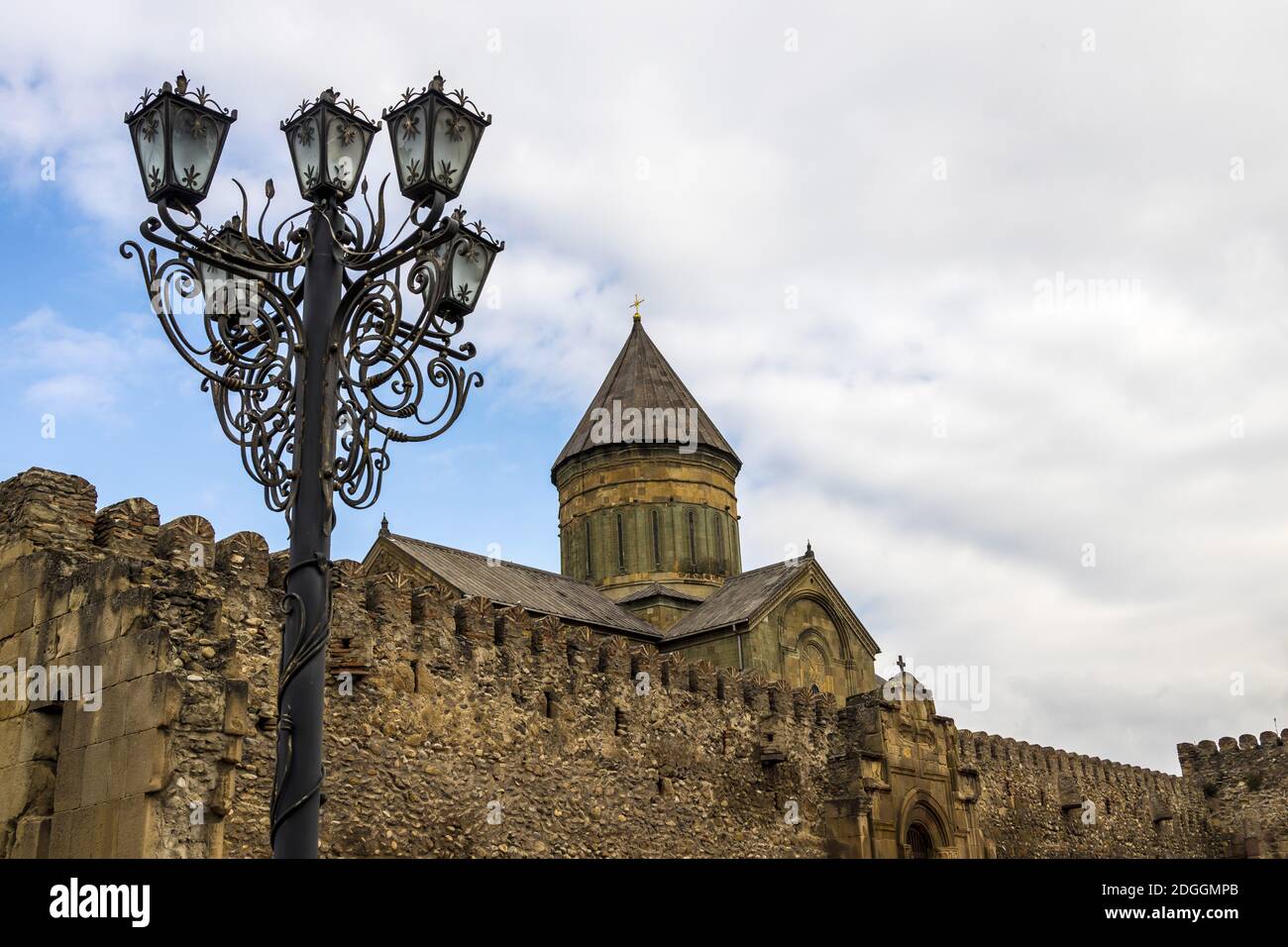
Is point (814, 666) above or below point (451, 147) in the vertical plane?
above

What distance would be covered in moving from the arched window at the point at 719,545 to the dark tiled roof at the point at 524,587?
111 inches

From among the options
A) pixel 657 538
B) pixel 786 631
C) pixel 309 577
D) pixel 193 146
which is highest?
pixel 657 538

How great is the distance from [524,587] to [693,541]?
16.4ft

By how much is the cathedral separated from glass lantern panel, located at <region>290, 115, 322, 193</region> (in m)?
17.4

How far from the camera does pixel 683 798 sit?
1639 centimetres

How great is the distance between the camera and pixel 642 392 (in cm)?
3044

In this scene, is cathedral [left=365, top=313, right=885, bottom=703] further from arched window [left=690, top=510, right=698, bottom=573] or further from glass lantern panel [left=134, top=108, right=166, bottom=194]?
glass lantern panel [left=134, top=108, right=166, bottom=194]

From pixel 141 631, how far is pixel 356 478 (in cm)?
396

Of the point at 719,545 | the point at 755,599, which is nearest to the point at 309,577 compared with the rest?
the point at 755,599
